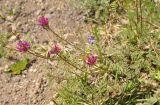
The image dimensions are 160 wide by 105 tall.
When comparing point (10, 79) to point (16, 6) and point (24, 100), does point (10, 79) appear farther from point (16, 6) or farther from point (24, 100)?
point (16, 6)

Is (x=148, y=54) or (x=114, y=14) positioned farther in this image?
(x=114, y=14)

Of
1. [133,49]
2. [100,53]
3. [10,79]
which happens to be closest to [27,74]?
[10,79]

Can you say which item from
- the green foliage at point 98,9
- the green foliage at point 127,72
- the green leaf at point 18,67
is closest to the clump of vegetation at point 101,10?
the green foliage at point 98,9

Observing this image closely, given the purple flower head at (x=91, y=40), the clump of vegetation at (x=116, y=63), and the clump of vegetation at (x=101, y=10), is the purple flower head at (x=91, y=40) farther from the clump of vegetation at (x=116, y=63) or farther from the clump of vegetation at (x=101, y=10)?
the clump of vegetation at (x=101, y=10)

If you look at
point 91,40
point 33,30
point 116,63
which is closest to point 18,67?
point 33,30

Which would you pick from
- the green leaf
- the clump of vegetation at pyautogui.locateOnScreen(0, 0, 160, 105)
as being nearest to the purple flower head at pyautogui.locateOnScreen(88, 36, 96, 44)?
the clump of vegetation at pyautogui.locateOnScreen(0, 0, 160, 105)

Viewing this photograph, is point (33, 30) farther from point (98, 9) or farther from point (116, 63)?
point (116, 63)

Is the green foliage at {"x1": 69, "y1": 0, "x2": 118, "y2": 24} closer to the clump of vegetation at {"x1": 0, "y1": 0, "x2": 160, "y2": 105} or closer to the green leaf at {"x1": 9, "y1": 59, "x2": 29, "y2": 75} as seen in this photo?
the clump of vegetation at {"x1": 0, "y1": 0, "x2": 160, "y2": 105}

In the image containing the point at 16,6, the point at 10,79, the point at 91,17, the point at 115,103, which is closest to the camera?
the point at 115,103
